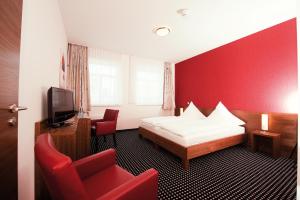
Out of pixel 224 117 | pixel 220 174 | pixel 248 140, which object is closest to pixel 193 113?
pixel 224 117

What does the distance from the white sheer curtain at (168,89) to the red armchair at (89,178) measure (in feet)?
14.5

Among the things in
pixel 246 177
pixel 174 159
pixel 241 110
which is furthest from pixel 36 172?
pixel 241 110

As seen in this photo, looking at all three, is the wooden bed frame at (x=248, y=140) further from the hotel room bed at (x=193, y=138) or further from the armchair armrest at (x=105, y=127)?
the armchair armrest at (x=105, y=127)

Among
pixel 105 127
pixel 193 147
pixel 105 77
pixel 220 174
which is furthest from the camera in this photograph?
pixel 105 77

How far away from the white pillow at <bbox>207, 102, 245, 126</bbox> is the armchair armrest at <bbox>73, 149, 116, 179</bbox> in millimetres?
2788

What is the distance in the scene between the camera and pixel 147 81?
18.0 feet

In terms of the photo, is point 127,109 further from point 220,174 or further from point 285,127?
point 285,127

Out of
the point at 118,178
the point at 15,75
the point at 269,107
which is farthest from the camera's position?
the point at 269,107

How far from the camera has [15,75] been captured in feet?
3.29

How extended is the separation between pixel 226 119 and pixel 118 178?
125 inches

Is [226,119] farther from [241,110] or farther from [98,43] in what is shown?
[98,43]

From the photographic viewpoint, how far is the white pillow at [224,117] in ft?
11.3

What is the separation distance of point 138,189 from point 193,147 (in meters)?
1.68

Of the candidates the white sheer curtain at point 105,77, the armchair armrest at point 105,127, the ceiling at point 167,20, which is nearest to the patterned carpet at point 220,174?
the armchair armrest at point 105,127
